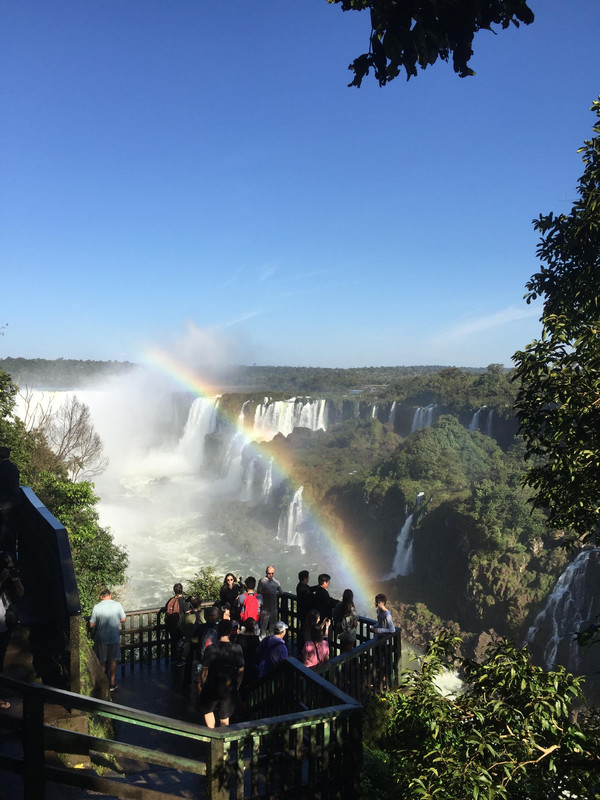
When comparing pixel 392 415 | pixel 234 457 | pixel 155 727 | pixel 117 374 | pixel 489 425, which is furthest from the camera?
pixel 117 374

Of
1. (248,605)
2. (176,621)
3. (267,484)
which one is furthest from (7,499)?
(267,484)

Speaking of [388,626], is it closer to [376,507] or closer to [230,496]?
[376,507]

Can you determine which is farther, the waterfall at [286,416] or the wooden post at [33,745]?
the waterfall at [286,416]

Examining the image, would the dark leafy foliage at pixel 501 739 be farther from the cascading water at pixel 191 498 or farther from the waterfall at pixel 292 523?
the waterfall at pixel 292 523

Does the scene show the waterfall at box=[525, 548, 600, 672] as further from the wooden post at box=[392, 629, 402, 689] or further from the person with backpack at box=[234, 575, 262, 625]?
the person with backpack at box=[234, 575, 262, 625]

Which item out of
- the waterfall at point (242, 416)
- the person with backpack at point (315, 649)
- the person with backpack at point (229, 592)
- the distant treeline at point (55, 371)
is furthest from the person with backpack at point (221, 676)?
the distant treeline at point (55, 371)

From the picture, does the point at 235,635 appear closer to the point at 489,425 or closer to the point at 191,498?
the point at 489,425
